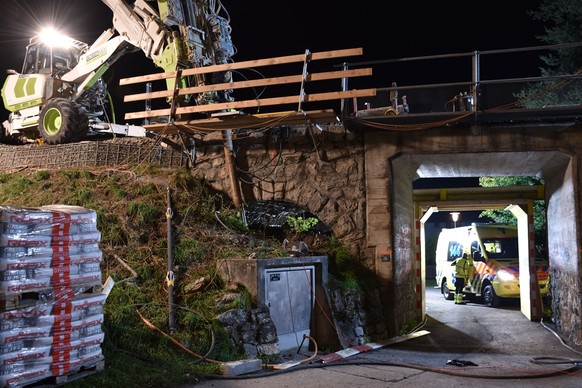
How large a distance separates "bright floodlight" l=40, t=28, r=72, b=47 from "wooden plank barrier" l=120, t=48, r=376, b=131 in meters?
4.96

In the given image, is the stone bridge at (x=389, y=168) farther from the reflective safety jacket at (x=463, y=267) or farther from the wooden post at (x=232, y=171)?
the reflective safety jacket at (x=463, y=267)

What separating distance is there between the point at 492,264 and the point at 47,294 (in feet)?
52.0

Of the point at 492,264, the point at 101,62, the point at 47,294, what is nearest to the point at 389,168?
the point at 101,62

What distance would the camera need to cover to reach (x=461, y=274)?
70.2 feet

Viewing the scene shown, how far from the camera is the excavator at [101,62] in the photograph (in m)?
13.0

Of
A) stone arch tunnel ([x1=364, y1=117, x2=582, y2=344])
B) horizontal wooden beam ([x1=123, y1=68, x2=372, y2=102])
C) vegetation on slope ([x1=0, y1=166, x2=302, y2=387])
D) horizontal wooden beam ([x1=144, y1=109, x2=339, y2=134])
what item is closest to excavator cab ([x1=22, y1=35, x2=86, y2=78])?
vegetation on slope ([x1=0, y1=166, x2=302, y2=387])

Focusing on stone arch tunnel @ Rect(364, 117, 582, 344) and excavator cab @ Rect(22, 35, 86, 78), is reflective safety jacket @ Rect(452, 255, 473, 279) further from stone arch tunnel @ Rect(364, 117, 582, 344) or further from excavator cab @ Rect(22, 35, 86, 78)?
excavator cab @ Rect(22, 35, 86, 78)

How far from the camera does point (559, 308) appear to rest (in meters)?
13.8

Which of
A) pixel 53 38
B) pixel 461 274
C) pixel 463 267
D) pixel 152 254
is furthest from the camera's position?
pixel 461 274

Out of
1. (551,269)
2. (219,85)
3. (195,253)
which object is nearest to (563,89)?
(551,269)

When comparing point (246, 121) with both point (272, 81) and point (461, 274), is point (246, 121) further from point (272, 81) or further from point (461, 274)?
point (461, 274)

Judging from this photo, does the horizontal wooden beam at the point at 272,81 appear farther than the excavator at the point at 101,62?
No

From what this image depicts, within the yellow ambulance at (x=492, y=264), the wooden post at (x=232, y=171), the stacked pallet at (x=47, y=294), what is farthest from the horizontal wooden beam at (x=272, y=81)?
the yellow ambulance at (x=492, y=264)

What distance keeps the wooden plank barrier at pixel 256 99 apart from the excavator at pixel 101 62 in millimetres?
373
